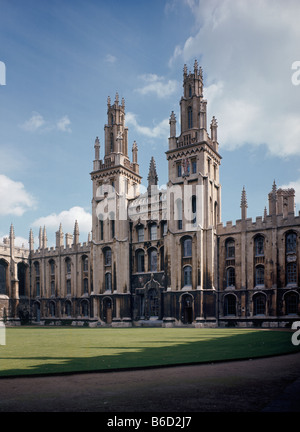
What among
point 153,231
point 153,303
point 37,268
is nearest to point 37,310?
point 37,268

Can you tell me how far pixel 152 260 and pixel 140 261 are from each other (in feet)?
6.31

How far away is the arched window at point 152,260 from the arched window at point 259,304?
40.9ft

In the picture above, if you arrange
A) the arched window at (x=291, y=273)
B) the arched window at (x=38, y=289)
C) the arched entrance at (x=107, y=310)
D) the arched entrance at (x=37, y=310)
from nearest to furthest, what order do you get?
the arched window at (x=291, y=273) → the arched entrance at (x=107, y=310) → the arched entrance at (x=37, y=310) → the arched window at (x=38, y=289)

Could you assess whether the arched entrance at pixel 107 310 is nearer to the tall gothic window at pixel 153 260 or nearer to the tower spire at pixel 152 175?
the tall gothic window at pixel 153 260

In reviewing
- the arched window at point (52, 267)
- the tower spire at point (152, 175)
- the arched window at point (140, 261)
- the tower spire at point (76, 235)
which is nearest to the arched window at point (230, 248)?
the arched window at point (140, 261)

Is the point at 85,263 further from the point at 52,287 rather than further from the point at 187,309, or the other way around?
the point at 187,309

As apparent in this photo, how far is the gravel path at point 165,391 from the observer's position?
7.76 m

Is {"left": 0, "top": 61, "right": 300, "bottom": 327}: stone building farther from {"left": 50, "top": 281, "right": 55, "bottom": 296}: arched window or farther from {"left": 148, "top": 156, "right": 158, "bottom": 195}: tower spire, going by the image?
{"left": 148, "top": 156, "right": 158, "bottom": 195}: tower spire

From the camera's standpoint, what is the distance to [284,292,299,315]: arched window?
38.9 meters

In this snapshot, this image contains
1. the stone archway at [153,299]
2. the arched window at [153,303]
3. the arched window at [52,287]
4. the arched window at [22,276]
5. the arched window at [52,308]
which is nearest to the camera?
the stone archway at [153,299]

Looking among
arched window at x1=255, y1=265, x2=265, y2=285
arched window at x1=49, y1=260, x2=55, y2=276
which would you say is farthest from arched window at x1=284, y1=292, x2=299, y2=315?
arched window at x1=49, y1=260, x2=55, y2=276

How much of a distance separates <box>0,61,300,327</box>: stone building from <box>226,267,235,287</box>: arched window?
4.3 inches

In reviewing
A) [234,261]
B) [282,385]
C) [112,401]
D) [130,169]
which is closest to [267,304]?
[234,261]
